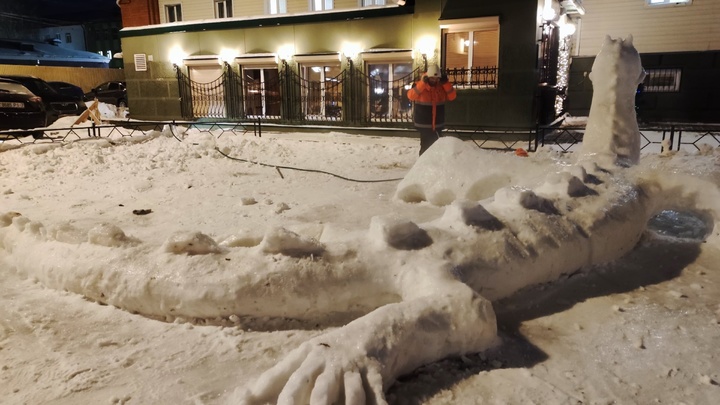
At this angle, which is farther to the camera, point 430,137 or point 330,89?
point 330,89

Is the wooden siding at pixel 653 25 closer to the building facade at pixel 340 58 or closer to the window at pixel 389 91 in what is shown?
the building facade at pixel 340 58

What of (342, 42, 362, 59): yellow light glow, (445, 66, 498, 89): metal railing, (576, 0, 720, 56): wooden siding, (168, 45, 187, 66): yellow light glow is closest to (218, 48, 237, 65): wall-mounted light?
(168, 45, 187, 66): yellow light glow

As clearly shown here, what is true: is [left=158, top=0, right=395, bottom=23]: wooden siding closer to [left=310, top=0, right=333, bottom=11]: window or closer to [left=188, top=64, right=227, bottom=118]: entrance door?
[left=310, top=0, right=333, bottom=11]: window

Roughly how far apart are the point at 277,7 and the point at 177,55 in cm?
420

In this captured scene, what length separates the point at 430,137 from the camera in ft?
34.2

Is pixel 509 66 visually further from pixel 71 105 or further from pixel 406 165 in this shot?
pixel 71 105

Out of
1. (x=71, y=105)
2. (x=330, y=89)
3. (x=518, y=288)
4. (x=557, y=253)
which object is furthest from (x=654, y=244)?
(x=71, y=105)

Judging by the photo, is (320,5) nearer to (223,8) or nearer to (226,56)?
(226,56)

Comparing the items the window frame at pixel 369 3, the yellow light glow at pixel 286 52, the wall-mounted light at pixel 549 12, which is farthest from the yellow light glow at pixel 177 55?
the wall-mounted light at pixel 549 12

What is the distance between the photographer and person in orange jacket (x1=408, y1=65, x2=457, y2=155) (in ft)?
33.4

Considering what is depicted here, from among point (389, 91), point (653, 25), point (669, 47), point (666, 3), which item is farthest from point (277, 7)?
point (669, 47)

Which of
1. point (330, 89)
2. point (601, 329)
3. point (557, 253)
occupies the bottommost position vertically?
point (601, 329)

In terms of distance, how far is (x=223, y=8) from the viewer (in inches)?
837

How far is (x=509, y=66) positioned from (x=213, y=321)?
12417 mm
